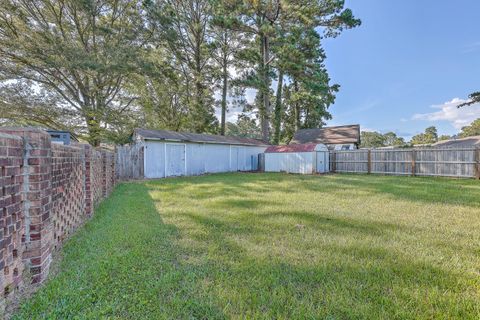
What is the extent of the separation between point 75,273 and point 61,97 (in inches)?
712

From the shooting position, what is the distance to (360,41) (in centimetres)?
1614

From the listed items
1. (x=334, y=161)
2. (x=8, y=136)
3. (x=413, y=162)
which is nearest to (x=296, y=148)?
(x=334, y=161)

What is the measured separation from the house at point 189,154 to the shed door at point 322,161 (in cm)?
A: 550

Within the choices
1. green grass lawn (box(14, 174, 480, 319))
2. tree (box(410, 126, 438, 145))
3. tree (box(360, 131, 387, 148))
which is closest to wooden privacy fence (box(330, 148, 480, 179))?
green grass lawn (box(14, 174, 480, 319))

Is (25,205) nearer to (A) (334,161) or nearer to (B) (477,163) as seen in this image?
(B) (477,163)

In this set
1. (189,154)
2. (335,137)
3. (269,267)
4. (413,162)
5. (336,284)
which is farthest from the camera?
(335,137)

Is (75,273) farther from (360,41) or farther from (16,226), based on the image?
(360,41)

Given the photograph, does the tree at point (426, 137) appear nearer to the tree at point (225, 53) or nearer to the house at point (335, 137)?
the house at point (335, 137)

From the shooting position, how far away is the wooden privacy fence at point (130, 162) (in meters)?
12.4

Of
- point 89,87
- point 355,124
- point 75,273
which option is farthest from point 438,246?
point 355,124

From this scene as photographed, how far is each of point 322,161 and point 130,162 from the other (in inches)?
445

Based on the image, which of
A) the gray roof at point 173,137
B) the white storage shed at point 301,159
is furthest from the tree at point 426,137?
the gray roof at point 173,137

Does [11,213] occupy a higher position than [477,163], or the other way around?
[477,163]

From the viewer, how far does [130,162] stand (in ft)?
41.4
